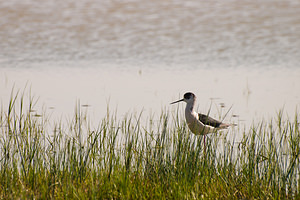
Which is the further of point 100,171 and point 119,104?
point 119,104

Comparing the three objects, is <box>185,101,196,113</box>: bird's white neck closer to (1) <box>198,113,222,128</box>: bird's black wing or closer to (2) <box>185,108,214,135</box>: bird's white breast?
(2) <box>185,108,214,135</box>: bird's white breast

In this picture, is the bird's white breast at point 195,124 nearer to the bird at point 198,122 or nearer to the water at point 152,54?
the bird at point 198,122

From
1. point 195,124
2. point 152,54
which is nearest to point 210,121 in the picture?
point 195,124

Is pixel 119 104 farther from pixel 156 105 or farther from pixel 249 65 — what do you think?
pixel 249 65

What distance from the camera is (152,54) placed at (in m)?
13.1

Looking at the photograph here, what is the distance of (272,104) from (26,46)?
6.64m

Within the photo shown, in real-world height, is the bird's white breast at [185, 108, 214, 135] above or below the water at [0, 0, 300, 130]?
below

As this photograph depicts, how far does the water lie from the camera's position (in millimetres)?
9508

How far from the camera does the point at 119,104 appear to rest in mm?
9078

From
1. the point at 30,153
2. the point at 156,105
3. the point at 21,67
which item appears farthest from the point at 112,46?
the point at 30,153

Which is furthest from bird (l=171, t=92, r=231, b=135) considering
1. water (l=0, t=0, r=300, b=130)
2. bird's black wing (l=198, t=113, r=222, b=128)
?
water (l=0, t=0, r=300, b=130)

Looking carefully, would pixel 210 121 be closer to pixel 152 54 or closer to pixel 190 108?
pixel 190 108

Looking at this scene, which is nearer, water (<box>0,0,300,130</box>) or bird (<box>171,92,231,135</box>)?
bird (<box>171,92,231,135</box>)

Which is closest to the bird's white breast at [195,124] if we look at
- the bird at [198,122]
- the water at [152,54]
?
the bird at [198,122]
